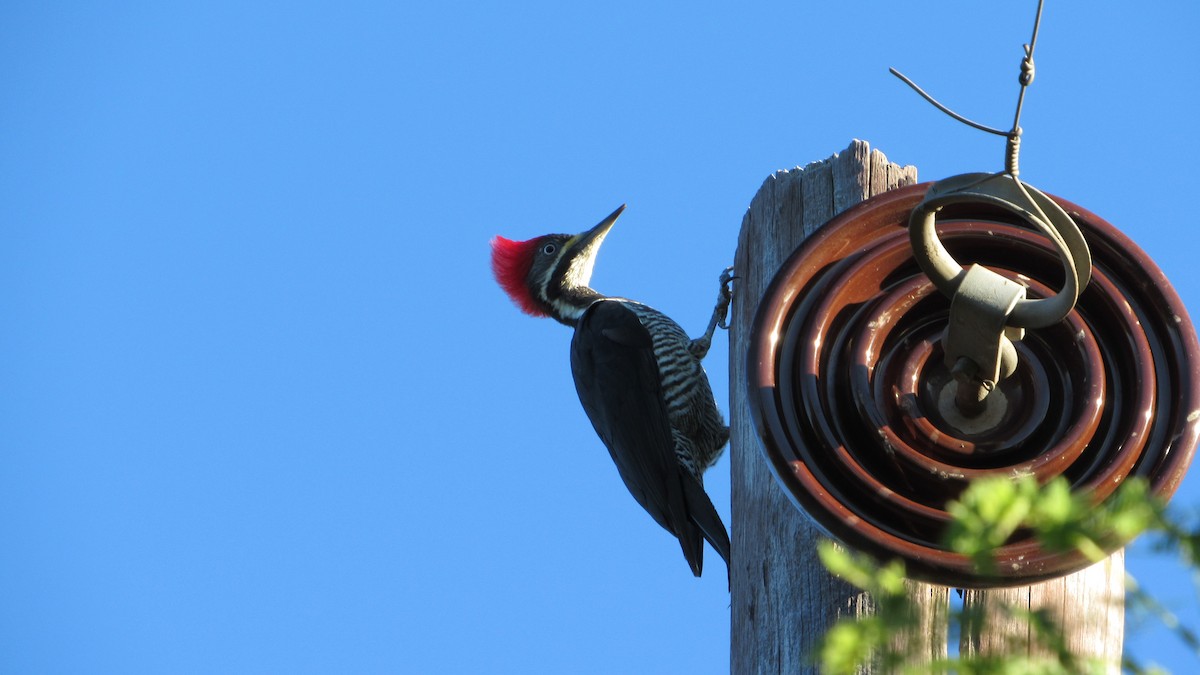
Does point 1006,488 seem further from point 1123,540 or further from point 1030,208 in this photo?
point 1030,208

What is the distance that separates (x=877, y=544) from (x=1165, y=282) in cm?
77

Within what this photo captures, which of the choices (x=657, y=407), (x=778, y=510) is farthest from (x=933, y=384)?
(x=657, y=407)

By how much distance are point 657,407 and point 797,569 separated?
2.51 m

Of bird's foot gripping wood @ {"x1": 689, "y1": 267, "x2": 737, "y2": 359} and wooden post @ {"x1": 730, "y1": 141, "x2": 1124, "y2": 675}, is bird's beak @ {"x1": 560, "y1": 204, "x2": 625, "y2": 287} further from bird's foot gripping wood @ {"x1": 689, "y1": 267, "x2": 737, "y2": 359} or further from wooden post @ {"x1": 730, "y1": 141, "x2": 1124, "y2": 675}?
wooden post @ {"x1": 730, "y1": 141, "x2": 1124, "y2": 675}

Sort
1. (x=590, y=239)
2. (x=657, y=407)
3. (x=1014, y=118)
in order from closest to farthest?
(x=1014, y=118) < (x=657, y=407) < (x=590, y=239)

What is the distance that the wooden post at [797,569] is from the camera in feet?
8.94

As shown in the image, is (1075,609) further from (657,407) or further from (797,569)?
(657,407)

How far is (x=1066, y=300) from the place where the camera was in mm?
2416

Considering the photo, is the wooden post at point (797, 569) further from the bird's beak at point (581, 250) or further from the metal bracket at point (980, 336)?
the bird's beak at point (581, 250)

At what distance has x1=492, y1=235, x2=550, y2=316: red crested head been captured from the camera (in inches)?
285

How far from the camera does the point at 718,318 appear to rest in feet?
18.6

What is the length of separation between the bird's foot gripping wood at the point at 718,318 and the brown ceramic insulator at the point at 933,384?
2105 mm

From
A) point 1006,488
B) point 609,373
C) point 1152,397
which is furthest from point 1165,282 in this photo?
point 609,373

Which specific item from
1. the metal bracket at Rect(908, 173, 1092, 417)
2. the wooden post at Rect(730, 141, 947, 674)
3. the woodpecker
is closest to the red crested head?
the woodpecker
